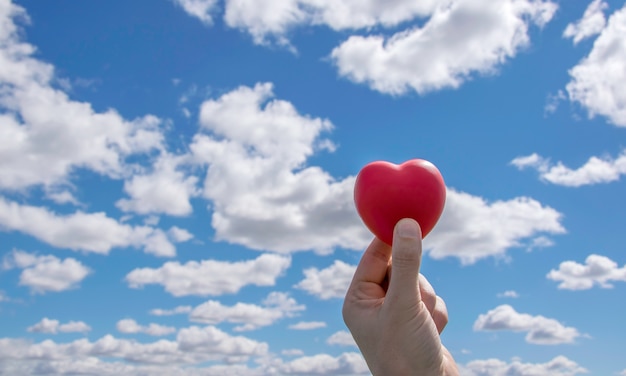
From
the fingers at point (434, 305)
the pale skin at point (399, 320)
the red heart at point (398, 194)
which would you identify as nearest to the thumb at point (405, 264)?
the pale skin at point (399, 320)

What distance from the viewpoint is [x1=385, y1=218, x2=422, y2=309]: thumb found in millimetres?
6715

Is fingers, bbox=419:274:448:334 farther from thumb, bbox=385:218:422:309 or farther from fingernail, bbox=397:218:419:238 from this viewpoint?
fingernail, bbox=397:218:419:238

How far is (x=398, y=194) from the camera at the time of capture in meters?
8.09

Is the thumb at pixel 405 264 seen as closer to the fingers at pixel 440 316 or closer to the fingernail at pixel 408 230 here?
the fingernail at pixel 408 230

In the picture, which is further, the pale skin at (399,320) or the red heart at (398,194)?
the red heart at (398,194)

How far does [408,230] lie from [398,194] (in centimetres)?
136

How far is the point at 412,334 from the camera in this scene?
7031 millimetres

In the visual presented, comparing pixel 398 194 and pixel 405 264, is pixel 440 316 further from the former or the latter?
pixel 405 264

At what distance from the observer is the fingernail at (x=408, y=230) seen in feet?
22.1

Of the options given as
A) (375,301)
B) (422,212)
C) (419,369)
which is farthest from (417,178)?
(419,369)

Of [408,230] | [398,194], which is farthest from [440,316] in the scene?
[408,230]

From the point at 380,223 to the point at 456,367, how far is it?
2156 millimetres

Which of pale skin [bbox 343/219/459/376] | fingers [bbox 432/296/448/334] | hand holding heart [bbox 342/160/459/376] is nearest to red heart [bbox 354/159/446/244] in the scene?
hand holding heart [bbox 342/160/459/376]

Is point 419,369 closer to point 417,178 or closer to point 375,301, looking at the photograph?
point 375,301
